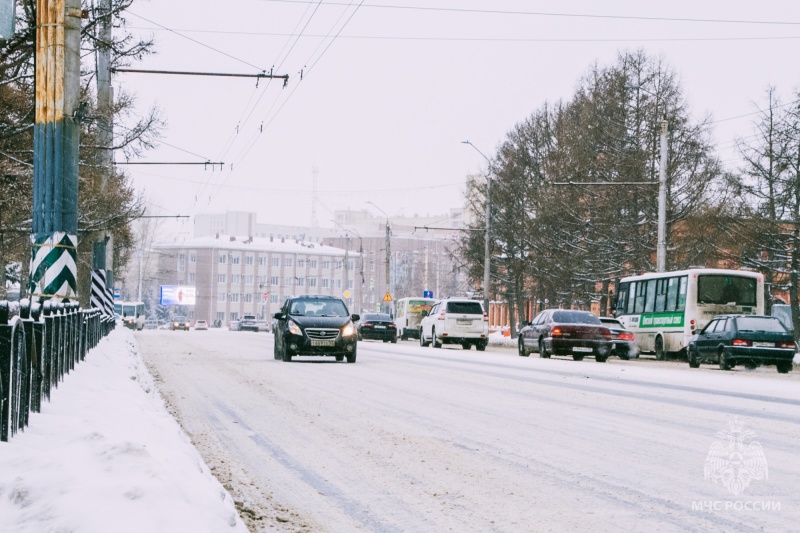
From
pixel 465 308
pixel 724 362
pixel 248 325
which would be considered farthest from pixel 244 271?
pixel 724 362

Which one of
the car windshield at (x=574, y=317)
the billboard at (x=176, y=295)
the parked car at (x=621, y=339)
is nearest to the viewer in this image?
the car windshield at (x=574, y=317)

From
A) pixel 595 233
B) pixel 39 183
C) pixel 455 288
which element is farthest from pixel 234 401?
pixel 455 288

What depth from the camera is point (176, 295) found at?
5133 inches

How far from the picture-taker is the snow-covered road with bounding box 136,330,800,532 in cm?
682

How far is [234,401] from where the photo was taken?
48.9 ft

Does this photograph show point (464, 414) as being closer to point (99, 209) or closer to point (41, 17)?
point (41, 17)

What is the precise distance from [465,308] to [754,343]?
50.4ft

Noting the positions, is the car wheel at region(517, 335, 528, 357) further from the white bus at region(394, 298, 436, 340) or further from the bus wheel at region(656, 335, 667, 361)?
the white bus at region(394, 298, 436, 340)

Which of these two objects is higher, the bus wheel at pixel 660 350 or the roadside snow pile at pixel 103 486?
the roadside snow pile at pixel 103 486

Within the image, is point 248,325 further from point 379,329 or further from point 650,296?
point 650,296

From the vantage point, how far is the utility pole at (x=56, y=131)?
1598 centimetres

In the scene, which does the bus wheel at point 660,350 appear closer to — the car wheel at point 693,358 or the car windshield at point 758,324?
the car wheel at point 693,358

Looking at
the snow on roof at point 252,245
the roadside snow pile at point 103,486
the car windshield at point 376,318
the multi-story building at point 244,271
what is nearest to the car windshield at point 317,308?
the roadside snow pile at point 103,486

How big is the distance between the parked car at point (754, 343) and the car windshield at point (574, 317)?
4.67m
